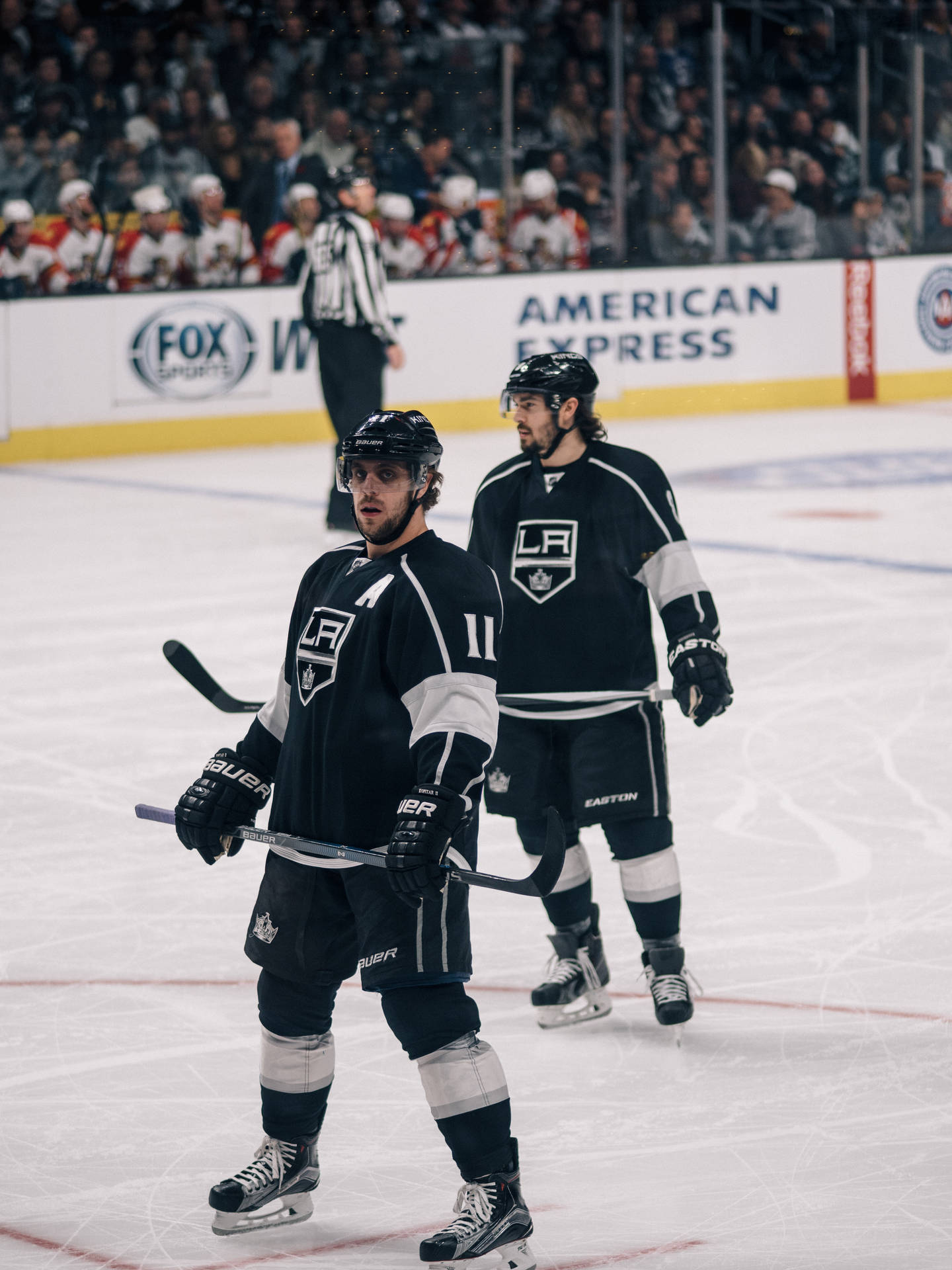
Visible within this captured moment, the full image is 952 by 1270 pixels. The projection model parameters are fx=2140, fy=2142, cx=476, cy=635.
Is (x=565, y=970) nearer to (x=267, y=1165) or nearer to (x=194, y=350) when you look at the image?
(x=267, y=1165)

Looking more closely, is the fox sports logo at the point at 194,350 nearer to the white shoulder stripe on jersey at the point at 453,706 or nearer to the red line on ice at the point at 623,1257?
the white shoulder stripe on jersey at the point at 453,706

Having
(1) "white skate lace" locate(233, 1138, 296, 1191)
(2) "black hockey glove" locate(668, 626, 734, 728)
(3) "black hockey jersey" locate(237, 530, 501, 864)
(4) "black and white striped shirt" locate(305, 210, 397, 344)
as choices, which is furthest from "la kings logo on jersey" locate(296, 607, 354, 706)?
(4) "black and white striped shirt" locate(305, 210, 397, 344)

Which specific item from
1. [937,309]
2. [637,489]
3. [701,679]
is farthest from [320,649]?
[937,309]

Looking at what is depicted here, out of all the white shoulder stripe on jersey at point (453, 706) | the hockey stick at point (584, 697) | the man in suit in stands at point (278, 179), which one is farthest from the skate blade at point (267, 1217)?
the man in suit in stands at point (278, 179)

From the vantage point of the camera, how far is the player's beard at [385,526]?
3029mm

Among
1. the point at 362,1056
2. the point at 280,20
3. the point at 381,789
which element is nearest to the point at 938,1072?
the point at 362,1056

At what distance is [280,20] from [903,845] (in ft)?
35.5

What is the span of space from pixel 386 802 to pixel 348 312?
7.65 meters

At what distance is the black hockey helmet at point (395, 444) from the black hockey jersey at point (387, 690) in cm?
11

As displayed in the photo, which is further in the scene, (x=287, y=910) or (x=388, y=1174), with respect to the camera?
(x=388, y=1174)

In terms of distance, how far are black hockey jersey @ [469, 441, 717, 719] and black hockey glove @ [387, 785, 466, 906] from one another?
125cm

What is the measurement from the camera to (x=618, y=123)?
15.5 m

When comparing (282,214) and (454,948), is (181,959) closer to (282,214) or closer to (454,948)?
(454,948)

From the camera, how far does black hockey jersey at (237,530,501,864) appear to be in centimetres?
292
